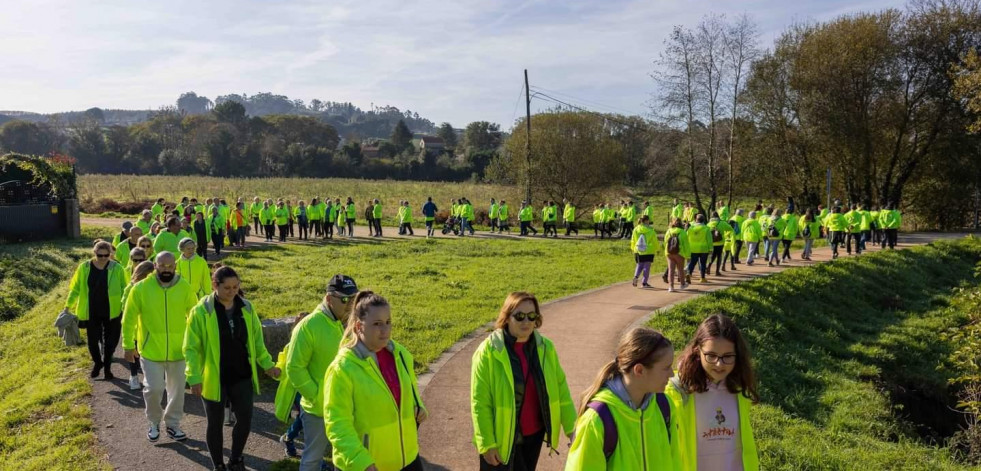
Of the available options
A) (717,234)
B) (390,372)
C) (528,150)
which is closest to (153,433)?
(390,372)

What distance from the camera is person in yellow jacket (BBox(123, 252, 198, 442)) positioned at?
6371mm

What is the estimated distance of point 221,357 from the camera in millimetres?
5387

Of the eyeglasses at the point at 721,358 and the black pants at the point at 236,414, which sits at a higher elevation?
the eyeglasses at the point at 721,358

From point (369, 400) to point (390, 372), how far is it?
220 millimetres

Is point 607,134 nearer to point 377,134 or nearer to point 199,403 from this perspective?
point 199,403

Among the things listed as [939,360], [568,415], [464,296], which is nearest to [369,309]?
[568,415]

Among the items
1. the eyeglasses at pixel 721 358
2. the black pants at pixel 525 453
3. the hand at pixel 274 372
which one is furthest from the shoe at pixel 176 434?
the eyeglasses at pixel 721 358

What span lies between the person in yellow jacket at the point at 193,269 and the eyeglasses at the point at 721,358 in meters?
6.29

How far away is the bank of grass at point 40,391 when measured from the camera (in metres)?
6.38

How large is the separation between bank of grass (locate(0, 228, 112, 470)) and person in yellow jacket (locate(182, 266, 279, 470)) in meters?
1.44

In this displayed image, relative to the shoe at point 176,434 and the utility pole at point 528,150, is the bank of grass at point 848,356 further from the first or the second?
the utility pole at point 528,150

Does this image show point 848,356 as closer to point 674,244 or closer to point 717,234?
point 674,244

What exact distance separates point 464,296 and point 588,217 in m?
21.6

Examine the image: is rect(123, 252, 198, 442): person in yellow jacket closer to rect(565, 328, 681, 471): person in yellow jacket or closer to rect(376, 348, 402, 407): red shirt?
rect(376, 348, 402, 407): red shirt
